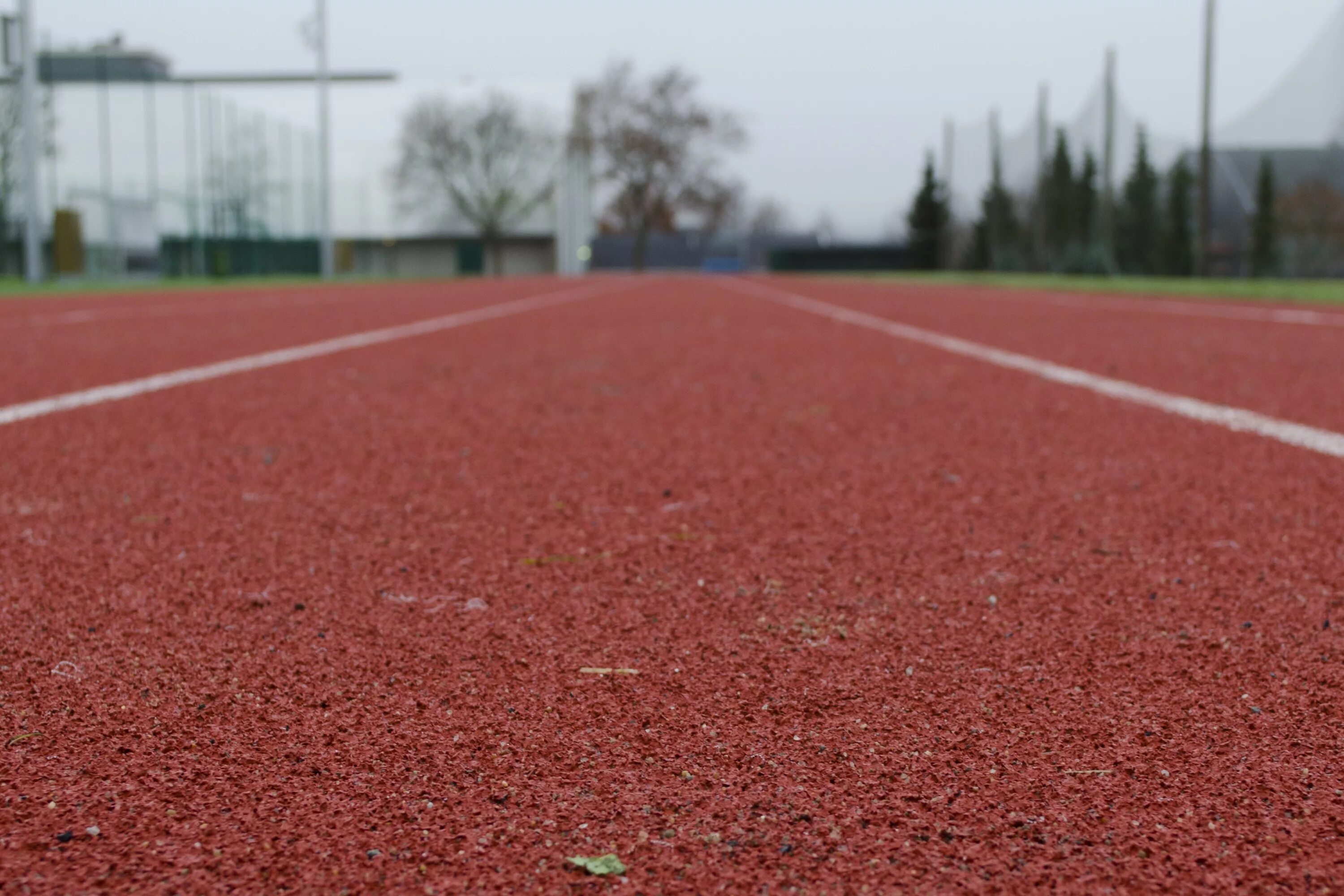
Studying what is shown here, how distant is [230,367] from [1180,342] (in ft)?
17.3

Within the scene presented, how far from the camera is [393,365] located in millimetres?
5766

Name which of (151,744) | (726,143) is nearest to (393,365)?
(151,744)

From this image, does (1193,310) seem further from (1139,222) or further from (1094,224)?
(1139,222)

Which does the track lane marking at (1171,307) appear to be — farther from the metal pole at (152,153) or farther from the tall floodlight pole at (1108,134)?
the metal pole at (152,153)

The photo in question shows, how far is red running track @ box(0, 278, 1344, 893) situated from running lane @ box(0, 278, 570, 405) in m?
1.61

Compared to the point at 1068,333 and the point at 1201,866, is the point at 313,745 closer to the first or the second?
the point at 1201,866

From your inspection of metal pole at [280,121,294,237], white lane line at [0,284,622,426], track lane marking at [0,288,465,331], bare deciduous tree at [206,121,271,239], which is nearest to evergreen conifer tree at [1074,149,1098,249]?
metal pole at [280,121,294,237]

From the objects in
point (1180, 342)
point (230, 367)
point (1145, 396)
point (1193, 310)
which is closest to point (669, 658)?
point (1145, 396)

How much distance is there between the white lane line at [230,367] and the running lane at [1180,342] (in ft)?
12.2

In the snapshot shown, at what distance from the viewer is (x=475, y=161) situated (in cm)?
5416

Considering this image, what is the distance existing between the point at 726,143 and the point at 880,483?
59.8 meters

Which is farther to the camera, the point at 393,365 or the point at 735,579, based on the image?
the point at 393,365

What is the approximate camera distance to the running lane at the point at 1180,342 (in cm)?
454

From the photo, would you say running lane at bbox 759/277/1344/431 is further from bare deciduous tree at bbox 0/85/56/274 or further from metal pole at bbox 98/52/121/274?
metal pole at bbox 98/52/121/274
